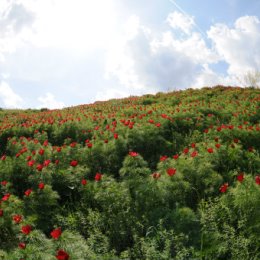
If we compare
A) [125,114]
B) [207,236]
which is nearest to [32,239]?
[207,236]

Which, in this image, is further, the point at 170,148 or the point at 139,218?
the point at 170,148

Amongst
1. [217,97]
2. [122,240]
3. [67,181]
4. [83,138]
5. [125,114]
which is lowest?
[122,240]

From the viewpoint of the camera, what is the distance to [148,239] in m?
4.54

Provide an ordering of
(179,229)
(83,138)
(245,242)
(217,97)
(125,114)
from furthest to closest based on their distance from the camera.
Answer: (217,97) → (125,114) → (83,138) → (179,229) → (245,242)

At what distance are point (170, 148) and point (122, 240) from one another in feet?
12.9

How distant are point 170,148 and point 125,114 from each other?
13.3 ft

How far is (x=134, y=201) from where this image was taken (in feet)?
17.5

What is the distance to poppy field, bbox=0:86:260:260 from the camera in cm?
424

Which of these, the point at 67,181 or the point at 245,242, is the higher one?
the point at 67,181

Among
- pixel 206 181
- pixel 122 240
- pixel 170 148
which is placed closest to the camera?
pixel 122 240

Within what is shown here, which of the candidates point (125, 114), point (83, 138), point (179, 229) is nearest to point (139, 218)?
point (179, 229)

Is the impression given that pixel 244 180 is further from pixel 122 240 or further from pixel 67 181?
pixel 67 181

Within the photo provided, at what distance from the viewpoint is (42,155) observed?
24.0ft

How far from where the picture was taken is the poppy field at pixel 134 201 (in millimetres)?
4238
